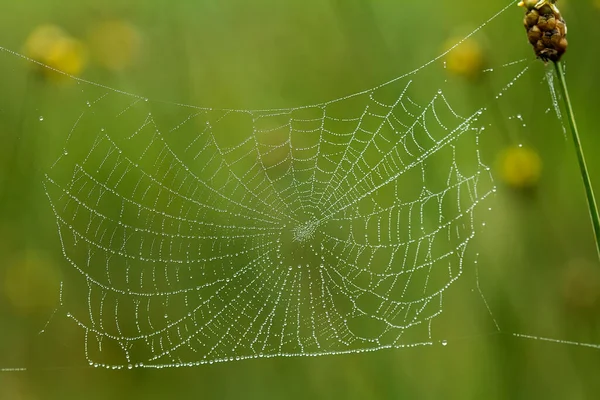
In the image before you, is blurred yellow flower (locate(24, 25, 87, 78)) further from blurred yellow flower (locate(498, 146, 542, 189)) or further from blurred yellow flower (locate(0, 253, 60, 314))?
blurred yellow flower (locate(498, 146, 542, 189))

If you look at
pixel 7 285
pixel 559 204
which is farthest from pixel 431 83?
pixel 7 285

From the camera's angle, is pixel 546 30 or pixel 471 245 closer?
pixel 546 30

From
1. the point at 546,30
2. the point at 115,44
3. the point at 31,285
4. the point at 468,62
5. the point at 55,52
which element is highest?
the point at 115,44

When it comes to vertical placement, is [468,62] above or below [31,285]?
above

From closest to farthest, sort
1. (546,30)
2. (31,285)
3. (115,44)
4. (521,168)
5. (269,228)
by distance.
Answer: (546,30)
(521,168)
(31,285)
(269,228)
(115,44)

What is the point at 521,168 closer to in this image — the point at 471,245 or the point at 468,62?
the point at 471,245

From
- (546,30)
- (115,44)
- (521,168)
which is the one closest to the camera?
(546,30)

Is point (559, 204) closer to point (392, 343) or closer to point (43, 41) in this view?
point (392, 343)

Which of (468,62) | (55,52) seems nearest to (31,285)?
(55,52)
